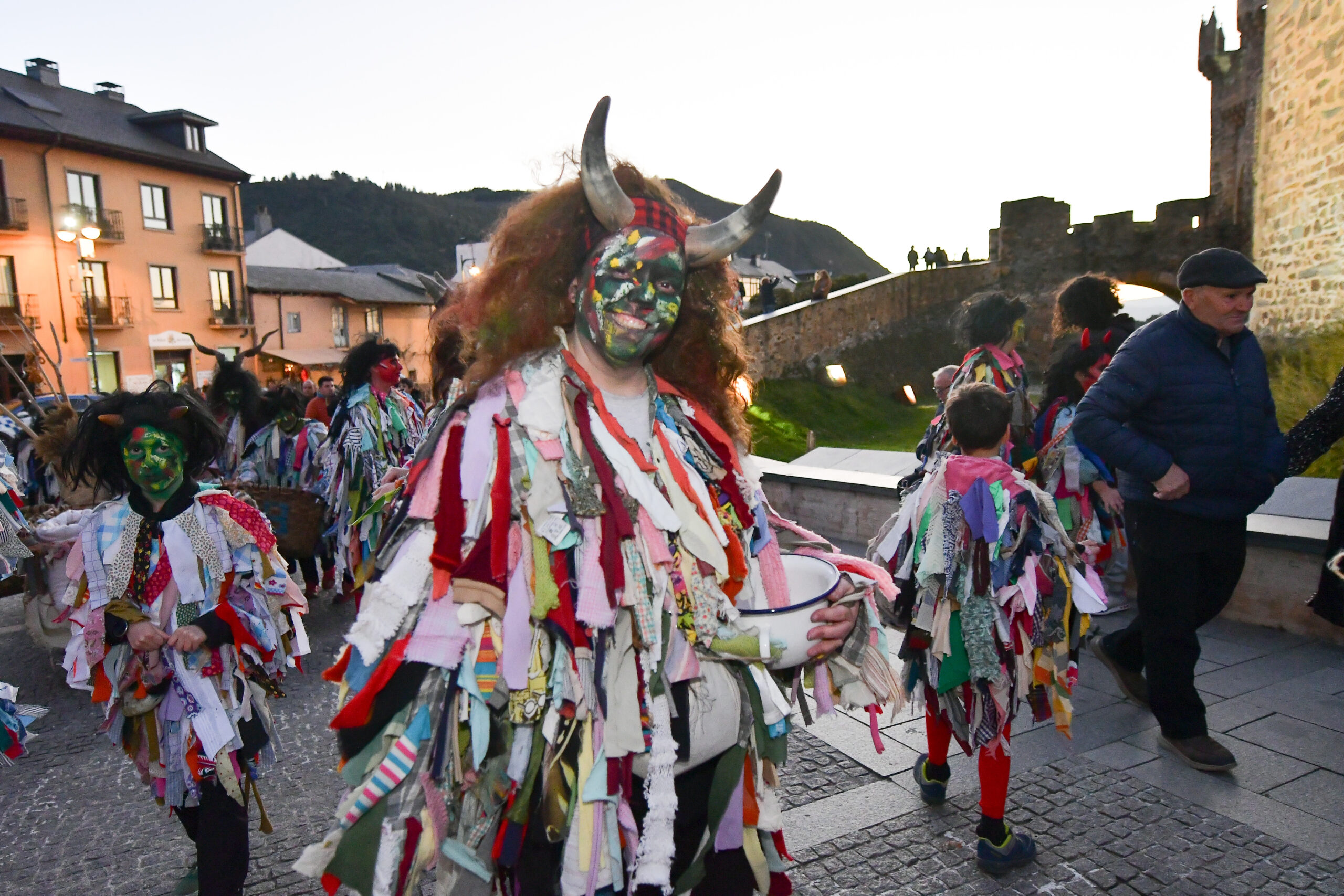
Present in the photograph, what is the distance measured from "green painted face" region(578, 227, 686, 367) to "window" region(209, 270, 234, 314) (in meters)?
35.1

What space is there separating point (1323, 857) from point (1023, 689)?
1047 millimetres

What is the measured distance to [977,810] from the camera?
3330 mm

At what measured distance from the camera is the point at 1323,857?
289cm

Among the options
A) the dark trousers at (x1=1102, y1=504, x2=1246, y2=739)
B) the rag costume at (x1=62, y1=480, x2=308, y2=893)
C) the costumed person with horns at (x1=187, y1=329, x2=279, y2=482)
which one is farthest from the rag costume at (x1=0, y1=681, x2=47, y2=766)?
the dark trousers at (x1=1102, y1=504, x2=1246, y2=739)

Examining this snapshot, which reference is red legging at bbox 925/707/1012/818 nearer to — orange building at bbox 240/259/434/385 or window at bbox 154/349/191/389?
window at bbox 154/349/191/389

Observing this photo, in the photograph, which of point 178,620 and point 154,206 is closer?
point 178,620

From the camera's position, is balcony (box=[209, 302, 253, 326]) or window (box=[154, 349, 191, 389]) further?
balcony (box=[209, 302, 253, 326])

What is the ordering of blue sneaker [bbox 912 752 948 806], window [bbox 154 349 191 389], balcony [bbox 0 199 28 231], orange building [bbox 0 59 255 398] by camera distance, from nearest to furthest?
blue sneaker [bbox 912 752 948 806], balcony [bbox 0 199 28 231], orange building [bbox 0 59 255 398], window [bbox 154 349 191 389]

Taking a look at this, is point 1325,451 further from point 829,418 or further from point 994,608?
point 829,418

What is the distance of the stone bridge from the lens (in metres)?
24.9

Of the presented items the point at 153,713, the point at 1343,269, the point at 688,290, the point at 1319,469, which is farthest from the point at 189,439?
the point at 1343,269

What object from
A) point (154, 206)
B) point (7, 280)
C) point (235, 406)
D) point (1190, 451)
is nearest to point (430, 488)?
point (1190, 451)

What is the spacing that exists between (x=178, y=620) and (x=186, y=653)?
113 mm

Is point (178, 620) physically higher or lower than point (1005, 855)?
higher
